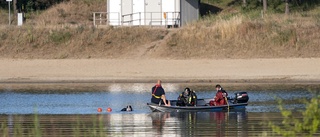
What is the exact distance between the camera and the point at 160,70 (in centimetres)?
3762

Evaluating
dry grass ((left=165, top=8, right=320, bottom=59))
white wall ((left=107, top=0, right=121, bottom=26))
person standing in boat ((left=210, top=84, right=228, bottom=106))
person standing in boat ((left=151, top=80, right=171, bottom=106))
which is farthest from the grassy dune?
person standing in boat ((left=151, top=80, right=171, bottom=106))

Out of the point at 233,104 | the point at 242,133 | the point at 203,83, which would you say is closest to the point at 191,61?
the point at 203,83

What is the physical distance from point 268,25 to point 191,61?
6.37 metres

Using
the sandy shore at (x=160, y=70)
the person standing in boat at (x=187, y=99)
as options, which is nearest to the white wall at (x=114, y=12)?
the sandy shore at (x=160, y=70)

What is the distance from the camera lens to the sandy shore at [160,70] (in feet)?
117

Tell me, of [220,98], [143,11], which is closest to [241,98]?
[220,98]

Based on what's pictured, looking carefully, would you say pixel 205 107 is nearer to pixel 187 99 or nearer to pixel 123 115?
pixel 187 99

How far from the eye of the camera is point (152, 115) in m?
23.7

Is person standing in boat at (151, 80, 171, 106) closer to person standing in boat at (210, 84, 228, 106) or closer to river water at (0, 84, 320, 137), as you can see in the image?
river water at (0, 84, 320, 137)

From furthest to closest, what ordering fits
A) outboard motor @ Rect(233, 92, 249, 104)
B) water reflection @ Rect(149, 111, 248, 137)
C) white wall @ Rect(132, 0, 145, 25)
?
white wall @ Rect(132, 0, 145, 25)
outboard motor @ Rect(233, 92, 249, 104)
water reflection @ Rect(149, 111, 248, 137)

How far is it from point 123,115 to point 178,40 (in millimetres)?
19018

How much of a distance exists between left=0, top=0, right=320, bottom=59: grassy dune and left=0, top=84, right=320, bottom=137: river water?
7.41 metres

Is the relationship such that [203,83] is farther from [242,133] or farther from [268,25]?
[242,133]

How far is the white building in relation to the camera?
50.8 m
